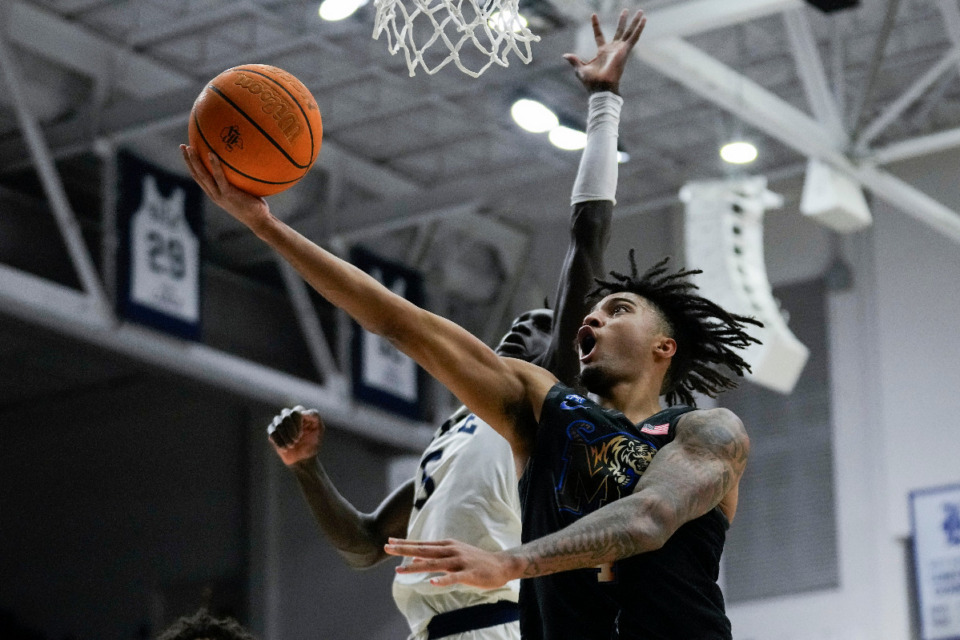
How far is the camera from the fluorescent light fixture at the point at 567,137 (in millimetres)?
11359

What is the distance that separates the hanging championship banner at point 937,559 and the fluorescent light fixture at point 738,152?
11.2 ft

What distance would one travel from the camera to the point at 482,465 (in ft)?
15.1

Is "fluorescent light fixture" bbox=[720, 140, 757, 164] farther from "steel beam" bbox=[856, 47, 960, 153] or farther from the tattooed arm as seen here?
the tattooed arm

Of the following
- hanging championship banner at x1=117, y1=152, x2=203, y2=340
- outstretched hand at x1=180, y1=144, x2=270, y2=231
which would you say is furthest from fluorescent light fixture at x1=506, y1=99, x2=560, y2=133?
outstretched hand at x1=180, y1=144, x2=270, y2=231

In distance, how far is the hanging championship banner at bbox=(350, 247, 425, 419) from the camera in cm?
1366

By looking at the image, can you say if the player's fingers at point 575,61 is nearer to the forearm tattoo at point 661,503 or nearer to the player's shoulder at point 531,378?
the player's shoulder at point 531,378

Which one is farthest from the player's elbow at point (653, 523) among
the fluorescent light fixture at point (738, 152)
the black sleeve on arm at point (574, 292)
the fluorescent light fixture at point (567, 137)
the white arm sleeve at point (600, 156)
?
the fluorescent light fixture at point (738, 152)

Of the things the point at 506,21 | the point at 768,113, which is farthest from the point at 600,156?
the point at 768,113

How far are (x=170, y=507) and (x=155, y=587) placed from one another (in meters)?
0.86

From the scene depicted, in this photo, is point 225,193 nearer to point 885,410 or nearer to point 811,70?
point 811,70

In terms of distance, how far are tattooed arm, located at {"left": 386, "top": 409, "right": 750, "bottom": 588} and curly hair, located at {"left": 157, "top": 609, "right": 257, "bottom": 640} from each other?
80 cm

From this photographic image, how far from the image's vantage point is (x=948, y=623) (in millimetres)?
12570

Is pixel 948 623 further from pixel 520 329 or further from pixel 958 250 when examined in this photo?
pixel 520 329

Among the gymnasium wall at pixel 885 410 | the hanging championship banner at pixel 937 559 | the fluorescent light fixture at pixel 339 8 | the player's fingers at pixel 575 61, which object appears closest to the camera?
the player's fingers at pixel 575 61
